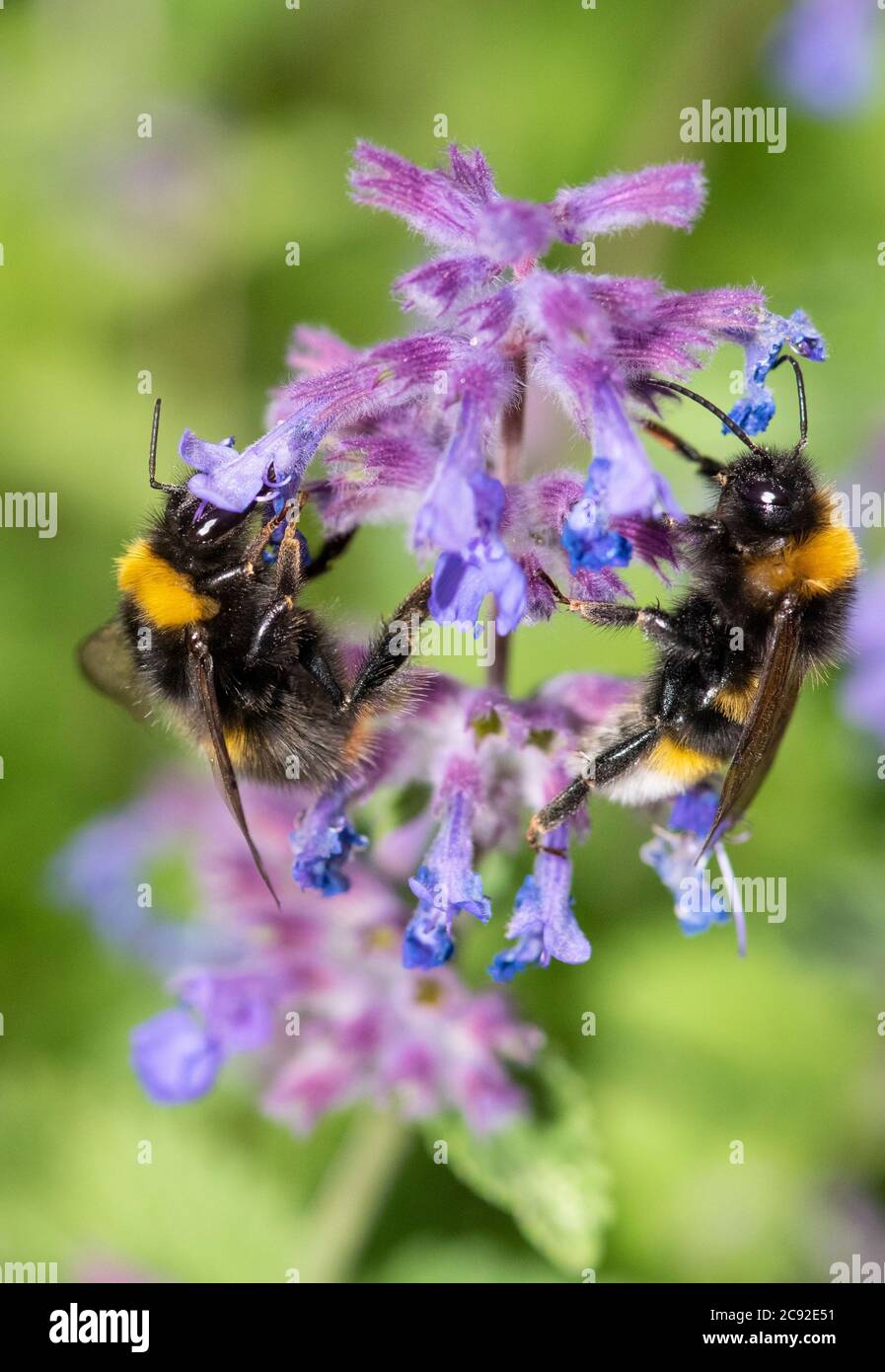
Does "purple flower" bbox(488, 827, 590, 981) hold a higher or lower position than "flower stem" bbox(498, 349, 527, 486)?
lower

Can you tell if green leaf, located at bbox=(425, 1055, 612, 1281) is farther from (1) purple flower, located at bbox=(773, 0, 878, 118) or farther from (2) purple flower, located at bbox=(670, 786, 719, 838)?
(1) purple flower, located at bbox=(773, 0, 878, 118)

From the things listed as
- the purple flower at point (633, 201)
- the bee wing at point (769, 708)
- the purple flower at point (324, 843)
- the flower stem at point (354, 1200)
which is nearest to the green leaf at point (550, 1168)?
the flower stem at point (354, 1200)

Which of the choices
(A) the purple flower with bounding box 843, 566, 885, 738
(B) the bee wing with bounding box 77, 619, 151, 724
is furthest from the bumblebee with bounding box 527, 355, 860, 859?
(A) the purple flower with bounding box 843, 566, 885, 738

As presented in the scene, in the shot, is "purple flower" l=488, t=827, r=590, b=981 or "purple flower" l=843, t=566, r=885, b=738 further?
"purple flower" l=843, t=566, r=885, b=738

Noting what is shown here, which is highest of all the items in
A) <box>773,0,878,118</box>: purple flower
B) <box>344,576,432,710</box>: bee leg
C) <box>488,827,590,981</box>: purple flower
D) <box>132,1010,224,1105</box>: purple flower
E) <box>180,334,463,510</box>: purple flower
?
<box>773,0,878,118</box>: purple flower

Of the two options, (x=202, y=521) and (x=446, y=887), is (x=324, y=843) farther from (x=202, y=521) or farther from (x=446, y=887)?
(x=202, y=521)

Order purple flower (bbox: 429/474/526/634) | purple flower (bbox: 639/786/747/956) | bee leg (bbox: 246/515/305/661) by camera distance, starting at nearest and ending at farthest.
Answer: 1. purple flower (bbox: 429/474/526/634)
2. bee leg (bbox: 246/515/305/661)
3. purple flower (bbox: 639/786/747/956)
